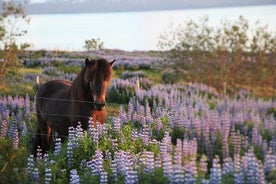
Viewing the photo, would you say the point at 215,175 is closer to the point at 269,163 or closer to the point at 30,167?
the point at 269,163

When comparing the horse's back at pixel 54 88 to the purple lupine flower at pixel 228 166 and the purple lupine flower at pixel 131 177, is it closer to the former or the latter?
the purple lupine flower at pixel 131 177

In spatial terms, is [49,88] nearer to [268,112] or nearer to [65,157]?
[65,157]

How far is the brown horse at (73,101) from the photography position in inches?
373

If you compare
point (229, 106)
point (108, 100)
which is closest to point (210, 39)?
point (229, 106)

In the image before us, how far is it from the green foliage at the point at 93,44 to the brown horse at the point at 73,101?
3664 centimetres

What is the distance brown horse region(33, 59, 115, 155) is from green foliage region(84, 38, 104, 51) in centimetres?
3664

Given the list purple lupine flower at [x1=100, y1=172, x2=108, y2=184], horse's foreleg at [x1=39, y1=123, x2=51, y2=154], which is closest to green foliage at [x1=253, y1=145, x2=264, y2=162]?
purple lupine flower at [x1=100, y1=172, x2=108, y2=184]

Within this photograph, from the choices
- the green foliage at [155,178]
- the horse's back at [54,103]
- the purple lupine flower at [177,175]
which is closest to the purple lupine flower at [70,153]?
the horse's back at [54,103]

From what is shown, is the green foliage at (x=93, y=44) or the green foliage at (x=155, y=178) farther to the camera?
the green foliage at (x=93, y=44)

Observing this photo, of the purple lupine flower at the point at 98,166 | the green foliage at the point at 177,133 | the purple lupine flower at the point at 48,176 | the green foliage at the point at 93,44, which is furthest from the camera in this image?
the green foliage at the point at 93,44

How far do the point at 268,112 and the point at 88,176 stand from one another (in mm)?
2618

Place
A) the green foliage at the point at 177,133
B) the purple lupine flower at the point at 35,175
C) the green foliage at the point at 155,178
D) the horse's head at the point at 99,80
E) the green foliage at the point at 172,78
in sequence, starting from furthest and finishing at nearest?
the green foliage at the point at 172,78, the horse's head at the point at 99,80, the purple lupine flower at the point at 35,175, the green foliage at the point at 177,133, the green foliage at the point at 155,178

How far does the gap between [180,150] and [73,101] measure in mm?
3595

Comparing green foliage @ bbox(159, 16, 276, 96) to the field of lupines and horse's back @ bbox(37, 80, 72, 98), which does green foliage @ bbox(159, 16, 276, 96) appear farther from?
horse's back @ bbox(37, 80, 72, 98)
